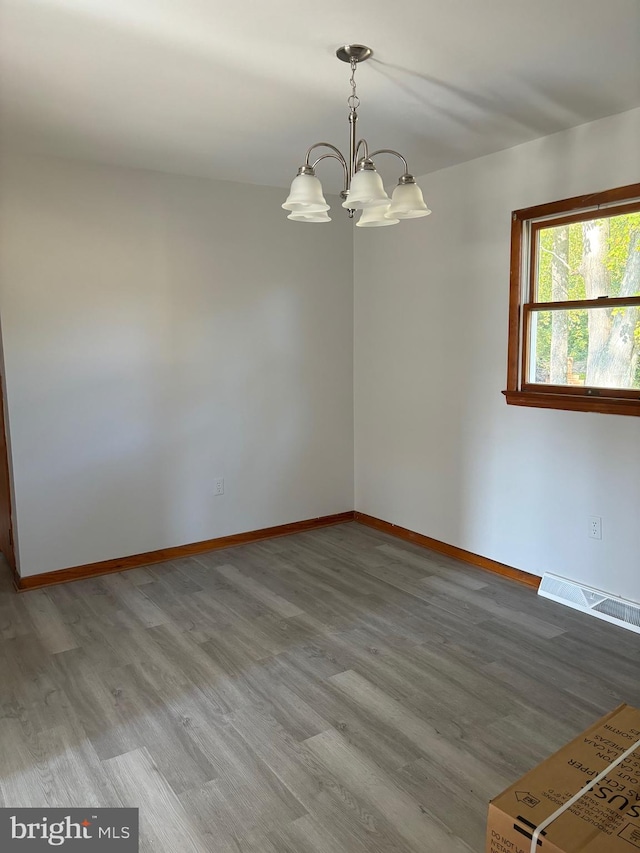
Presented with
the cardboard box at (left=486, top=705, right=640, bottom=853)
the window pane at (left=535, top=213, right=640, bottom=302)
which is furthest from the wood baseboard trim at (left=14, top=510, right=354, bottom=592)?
the cardboard box at (left=486, top=705, right=640, bottom=853)

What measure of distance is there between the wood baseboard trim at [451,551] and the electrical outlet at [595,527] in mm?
465

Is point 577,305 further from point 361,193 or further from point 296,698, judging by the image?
point 296,698

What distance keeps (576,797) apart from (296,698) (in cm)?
142

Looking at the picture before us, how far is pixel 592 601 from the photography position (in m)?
3.29

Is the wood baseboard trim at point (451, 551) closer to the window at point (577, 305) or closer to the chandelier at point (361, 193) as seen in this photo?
the window at point (577, 305)

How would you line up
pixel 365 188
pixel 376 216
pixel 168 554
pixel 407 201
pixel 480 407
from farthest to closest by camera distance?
pixel 168 554 < pixel 480 407 < pixel 376 216 < pixel 407 201 < pixel 365 188

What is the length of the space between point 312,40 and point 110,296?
2.09m

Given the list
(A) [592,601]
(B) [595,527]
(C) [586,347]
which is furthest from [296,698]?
(C) [586,347]

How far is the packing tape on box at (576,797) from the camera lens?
1241 millimetres

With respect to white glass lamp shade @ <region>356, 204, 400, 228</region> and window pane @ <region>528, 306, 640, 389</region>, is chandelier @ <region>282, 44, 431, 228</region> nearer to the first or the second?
white glass lamp shade @ <region>356, 204, 400, 228</region>

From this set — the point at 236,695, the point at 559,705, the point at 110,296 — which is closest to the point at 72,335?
the point at 110,296

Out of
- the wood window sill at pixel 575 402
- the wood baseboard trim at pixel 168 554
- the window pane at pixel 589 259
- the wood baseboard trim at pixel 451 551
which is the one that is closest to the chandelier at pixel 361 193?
the window pane at pixel 589 259

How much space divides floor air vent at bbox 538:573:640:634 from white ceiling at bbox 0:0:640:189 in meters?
2.40

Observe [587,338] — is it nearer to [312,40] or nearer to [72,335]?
[312,40]
